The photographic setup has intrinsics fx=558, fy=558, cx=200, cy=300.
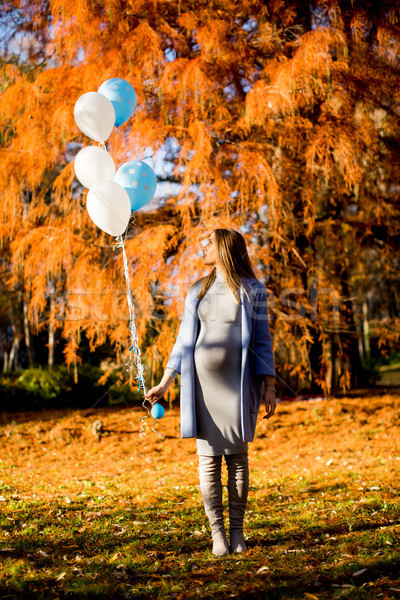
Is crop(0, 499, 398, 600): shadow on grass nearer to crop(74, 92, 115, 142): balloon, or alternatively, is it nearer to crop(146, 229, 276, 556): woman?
crop(146, 229, 276, 556): woman

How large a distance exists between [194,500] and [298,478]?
109cm

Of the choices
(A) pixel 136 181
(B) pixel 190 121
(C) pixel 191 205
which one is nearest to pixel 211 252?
(A) pixel 136 181

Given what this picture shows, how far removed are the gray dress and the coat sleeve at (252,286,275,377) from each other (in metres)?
0.10

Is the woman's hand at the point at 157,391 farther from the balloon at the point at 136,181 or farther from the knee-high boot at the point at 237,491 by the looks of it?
the balloon at the point at 136,181

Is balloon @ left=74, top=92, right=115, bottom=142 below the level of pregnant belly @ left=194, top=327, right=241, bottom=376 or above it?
above

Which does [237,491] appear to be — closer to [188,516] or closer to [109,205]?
[188,516]

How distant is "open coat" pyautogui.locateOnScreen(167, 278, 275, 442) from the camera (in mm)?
2598

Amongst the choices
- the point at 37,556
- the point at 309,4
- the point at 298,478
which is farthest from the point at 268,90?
the point at 37,556

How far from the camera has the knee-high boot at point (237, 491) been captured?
264cm

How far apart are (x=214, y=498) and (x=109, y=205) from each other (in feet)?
6.59

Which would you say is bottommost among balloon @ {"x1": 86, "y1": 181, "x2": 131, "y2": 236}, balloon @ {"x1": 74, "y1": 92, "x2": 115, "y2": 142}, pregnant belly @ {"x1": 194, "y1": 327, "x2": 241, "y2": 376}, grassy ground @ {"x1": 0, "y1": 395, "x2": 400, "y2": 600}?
grassy ground @ {"x1": 0, "y1": 395, "x2": 400, "y2": 600}

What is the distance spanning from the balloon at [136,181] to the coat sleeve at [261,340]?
160cm

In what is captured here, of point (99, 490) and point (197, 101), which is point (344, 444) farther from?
point (197, 101)

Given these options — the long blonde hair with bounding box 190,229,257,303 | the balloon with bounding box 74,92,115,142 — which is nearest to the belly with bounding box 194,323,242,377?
the long blonde hair with bounding box 190,229,257,303
